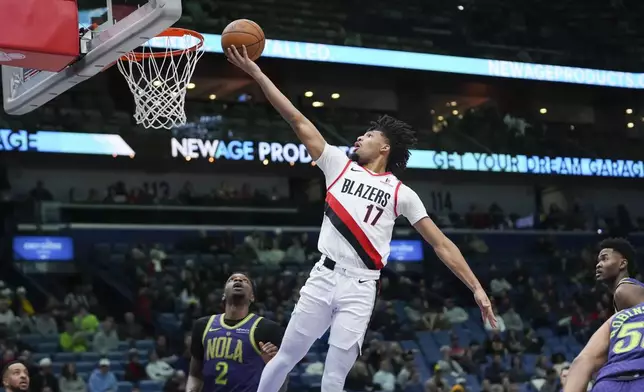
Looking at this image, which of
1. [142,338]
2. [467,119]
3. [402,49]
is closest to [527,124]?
[467,119]

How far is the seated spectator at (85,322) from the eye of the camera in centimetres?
1845

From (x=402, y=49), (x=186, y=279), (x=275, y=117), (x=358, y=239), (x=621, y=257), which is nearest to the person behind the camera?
(x=621, y=257)

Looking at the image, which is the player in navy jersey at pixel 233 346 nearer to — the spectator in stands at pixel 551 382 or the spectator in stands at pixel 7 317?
the spectator in stands at pixel 7 317

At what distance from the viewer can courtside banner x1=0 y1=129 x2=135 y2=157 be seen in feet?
71.0

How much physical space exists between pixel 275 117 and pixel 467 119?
19.7 feet

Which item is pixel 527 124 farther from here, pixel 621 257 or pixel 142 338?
pixel 621 257

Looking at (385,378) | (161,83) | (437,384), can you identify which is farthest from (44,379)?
(161,83)

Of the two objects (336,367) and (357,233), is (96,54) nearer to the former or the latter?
(357,233)

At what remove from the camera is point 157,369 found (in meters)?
17.2

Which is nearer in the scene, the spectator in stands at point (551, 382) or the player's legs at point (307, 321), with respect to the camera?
the player's legs at point (307, 321)

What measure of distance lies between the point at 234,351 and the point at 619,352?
333cm

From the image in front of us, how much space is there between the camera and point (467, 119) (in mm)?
27891

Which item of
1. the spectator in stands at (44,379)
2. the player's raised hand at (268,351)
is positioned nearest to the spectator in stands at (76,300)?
the spectator in stands at (44,379)

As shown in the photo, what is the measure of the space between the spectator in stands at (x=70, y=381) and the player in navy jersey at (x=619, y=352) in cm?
1143
